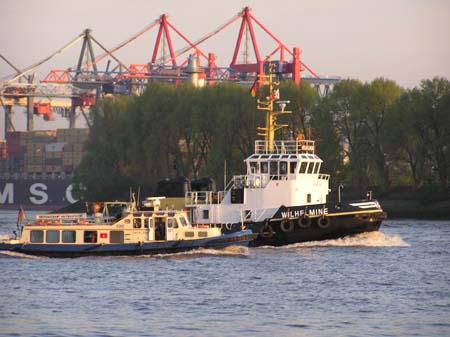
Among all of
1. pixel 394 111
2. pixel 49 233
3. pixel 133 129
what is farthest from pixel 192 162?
pixel 49 233

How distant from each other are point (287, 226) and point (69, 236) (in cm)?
1228

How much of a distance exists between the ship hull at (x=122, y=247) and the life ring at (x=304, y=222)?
665 centimetres

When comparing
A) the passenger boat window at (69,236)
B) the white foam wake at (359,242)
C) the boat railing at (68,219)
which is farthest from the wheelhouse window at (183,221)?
the white foam wake at (359,242)

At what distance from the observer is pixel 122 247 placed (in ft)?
203

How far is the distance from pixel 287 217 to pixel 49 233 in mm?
12784

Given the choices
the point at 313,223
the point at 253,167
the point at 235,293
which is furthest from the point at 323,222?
the point at 235,293

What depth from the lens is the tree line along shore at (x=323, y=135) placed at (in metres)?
114

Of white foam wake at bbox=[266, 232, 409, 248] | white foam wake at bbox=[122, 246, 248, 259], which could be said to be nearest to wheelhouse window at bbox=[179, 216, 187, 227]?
white foam wake at bbox=[122, 246, 248, 259]

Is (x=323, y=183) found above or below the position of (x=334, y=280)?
above

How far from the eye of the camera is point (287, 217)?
6906 centimetres

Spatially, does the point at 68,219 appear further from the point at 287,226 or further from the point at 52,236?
the point at 287,226

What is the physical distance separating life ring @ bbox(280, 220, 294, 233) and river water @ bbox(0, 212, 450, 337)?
950 millimetres

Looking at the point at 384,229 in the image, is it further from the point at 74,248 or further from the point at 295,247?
the point at 74,248

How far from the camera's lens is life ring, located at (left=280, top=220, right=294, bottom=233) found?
69250mm
